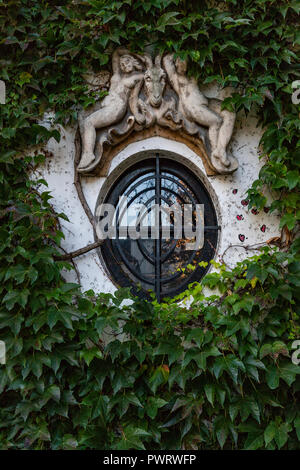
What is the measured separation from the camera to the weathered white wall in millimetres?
2191

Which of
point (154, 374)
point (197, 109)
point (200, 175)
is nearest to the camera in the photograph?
point (154, 374)

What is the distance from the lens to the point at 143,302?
1.95 metres

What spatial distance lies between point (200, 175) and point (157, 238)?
1.55 ft

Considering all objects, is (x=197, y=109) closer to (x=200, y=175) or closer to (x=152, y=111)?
(x=152, y=111)

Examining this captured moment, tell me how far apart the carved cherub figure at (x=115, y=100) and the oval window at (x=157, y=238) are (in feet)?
0.99

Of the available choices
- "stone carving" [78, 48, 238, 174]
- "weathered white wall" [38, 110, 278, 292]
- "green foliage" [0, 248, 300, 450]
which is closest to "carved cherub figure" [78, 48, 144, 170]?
"stone carving" [78, 48, 238, 174]

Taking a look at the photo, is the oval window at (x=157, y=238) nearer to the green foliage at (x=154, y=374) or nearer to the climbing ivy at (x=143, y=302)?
the climbing ivy at (x=143, y=302)

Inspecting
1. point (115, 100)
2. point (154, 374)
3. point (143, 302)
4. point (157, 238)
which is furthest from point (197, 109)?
point (154, 374)

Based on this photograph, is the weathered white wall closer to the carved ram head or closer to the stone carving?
the stone carving

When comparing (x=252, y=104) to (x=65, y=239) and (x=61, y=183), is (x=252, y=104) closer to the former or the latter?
(x=61, y=183)

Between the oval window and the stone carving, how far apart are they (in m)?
0.24

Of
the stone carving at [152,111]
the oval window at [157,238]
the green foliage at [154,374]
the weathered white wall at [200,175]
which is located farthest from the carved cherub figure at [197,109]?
the green foliage at [154,374]

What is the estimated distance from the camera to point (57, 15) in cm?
218
